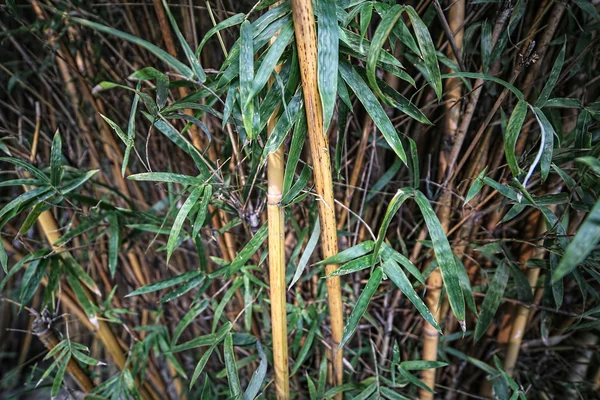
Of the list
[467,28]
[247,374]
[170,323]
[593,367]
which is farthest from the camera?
[170,323]

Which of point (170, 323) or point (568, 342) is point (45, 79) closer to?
point (170, 323)

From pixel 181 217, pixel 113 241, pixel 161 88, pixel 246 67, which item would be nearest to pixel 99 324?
pixel 113 241

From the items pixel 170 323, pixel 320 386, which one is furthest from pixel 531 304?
pixel 170 323

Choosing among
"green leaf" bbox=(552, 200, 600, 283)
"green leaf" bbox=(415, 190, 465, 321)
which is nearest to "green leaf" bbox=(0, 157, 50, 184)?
"green leaf" bbox=(415, 190, 465, 321)

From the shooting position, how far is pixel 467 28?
65cm

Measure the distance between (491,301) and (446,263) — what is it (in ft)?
0.75

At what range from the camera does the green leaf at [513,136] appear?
1.52ft

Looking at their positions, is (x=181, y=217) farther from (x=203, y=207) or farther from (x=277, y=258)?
(x=277, y=258)

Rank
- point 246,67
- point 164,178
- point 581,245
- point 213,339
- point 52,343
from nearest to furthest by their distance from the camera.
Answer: point 581,245, point 246,67, point 164,178, point 213,339, point 52,343

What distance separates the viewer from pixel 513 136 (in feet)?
1.58

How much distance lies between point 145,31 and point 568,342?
108 cm

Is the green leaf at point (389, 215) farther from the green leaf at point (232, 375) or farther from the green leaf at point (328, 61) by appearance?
the green leaf at point (232, 375)

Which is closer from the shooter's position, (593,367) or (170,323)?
(593,367)

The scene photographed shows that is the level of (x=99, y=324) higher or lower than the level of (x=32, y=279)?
lower
